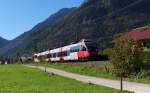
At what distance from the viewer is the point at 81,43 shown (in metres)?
76.1

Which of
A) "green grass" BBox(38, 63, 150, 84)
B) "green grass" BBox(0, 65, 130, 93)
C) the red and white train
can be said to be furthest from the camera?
the red and white train

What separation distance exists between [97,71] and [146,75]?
36.8 feet

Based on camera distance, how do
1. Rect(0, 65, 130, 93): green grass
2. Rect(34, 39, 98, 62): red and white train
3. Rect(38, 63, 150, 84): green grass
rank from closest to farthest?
Rect(0, 65, 130, 93): green grass → Rect(38, 63, 150, 84): green grass → Rect(34, 39, 98, 62): red and white train

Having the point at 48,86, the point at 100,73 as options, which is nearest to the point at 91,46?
the point at 100,73

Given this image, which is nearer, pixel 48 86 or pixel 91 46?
pixel 48 86

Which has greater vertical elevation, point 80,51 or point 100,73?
point 80,51

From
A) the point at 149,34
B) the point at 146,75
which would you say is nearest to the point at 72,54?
the point at 149,34

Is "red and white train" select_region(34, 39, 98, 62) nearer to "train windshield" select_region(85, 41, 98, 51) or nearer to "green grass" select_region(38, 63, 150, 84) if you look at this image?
"train windshield" select_region(85, 41, 98, 51)

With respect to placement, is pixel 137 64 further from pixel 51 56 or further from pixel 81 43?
pixel 51 56

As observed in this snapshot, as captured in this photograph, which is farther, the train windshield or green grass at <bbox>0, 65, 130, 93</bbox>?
the train windshield

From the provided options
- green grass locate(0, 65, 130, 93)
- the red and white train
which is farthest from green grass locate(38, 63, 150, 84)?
the red and white train

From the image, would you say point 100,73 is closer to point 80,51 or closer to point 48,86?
point 48,86

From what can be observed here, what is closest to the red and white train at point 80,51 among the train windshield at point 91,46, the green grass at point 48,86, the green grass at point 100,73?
the train windshield at point 91,46

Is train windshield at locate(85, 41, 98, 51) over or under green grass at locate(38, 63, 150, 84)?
over
